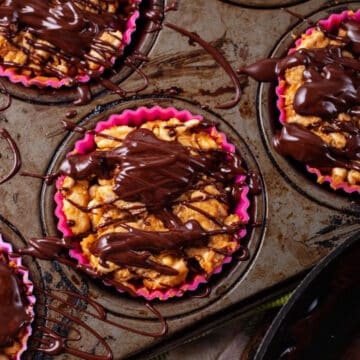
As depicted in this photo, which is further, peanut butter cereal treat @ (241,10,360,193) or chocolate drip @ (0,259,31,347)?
peanut butter cereal treat @ (241,10,360,193)

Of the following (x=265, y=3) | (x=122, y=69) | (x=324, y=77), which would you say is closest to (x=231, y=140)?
(x=324, y=77)

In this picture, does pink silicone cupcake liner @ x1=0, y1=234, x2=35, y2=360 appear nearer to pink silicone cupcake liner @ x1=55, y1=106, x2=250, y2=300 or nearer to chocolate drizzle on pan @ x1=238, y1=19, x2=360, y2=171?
pink silicone cupcake liner @ x1=55, y1=106, x2=250, y2=300

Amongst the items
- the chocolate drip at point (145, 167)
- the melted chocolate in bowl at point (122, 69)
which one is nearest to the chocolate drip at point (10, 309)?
the chocolate drip at point (145, 167)

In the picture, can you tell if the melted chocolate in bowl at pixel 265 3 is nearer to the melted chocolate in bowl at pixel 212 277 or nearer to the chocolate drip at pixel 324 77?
the chocolate drip at pixel 324 77

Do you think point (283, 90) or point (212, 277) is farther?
point (283, 90)

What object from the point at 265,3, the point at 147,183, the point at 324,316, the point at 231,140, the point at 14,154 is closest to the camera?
the point at 324,316

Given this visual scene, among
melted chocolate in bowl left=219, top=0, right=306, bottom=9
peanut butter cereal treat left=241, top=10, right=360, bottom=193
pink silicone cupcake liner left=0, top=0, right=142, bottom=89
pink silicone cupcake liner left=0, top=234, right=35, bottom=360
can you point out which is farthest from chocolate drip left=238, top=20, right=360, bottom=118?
pink silicone cupcake liner left=0, top=234, right=35, bottom=360

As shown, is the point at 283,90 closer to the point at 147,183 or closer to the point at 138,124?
the point at 138,124

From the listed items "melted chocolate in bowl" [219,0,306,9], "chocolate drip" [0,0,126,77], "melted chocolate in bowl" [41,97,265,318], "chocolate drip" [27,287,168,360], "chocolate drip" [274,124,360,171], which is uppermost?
"melted chocolate in bowl" [219,0,306,9]
